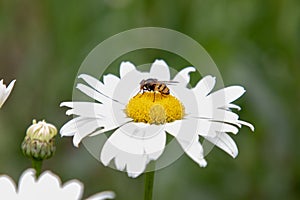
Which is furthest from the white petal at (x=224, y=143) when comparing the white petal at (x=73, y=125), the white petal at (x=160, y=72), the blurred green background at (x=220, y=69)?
the blurred green background at (x=220, y=69)

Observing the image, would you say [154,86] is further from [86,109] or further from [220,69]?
[220,69]

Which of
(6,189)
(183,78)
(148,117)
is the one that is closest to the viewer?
(6,189)

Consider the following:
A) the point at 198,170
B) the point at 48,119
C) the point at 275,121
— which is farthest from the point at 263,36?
the point at 48,119

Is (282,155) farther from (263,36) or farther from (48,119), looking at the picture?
(48,119)

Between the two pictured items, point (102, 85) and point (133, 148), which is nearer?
point (133, 148)

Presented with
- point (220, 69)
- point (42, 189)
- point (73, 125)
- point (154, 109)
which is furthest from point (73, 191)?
point (220, 69)

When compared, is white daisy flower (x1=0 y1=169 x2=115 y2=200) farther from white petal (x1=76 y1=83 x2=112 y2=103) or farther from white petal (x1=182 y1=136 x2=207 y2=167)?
white petal (x1=76 y1=83 x2=112 y2=103)

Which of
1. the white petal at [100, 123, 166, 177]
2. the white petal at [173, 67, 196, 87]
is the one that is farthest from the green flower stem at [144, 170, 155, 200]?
the white petal at [173, 67, 196, 87]
